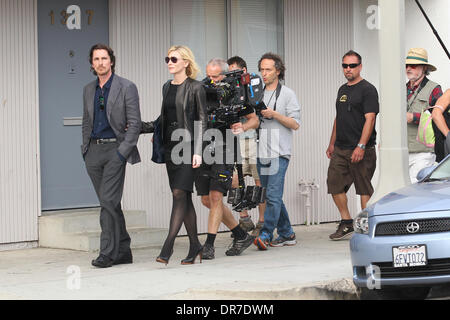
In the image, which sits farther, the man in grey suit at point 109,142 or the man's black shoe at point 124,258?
the man's black shoe at point 124,258

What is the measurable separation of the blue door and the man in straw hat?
3.80 m

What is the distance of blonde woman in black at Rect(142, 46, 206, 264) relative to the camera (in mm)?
8711

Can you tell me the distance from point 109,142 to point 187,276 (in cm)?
169

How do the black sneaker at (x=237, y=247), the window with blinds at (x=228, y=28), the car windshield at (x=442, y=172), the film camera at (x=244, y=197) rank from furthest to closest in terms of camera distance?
the window with blinds at (x=228, y=28) < the black sneaker at (x=237, y=247) < the film camera at (x=244, y=197) < the car windshield at (x=442, y=172)

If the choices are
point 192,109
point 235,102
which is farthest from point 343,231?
point 192,109

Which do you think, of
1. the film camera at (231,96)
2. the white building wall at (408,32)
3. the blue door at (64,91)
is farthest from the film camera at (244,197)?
the white building wall at (408,32)

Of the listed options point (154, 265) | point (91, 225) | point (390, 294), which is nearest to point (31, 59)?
point (91, 225)

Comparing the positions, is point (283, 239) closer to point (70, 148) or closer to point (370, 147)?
point (370, 147)

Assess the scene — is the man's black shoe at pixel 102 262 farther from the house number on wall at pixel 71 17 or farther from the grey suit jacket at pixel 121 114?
the house number on wall at pixel 71 17

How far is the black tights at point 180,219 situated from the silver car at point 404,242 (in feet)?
6.68

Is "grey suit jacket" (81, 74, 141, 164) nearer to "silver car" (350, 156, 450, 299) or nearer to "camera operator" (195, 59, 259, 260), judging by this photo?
"camera operator" (195, 59, 259, 260)

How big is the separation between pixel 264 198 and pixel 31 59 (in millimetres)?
3205

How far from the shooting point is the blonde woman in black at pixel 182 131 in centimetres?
871

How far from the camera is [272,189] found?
10039mm
